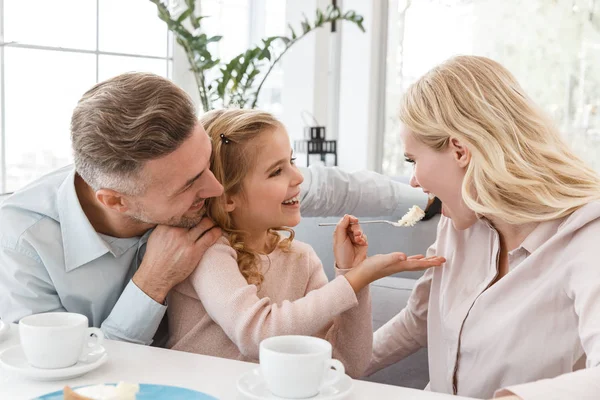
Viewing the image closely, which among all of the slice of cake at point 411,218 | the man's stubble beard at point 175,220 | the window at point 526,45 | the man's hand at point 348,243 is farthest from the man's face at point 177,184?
the window at point 526,45

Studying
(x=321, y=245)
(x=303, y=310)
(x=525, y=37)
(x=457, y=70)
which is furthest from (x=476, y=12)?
(x=303, y=310)

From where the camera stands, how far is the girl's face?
1.53 metres

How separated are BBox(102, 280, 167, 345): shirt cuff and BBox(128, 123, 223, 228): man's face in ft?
0.48

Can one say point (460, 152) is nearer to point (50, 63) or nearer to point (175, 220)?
point (175, 220)

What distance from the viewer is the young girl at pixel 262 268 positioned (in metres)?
1.33

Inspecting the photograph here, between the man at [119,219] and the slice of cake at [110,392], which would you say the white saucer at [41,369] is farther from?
the man at [119,219]

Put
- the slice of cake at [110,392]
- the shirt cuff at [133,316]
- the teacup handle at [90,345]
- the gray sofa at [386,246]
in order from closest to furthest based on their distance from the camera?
the slice of cake at [110,392] → the teacup handle at [90,345] → the shirt cuff at [133,316] → the gray sofa at [386,246]

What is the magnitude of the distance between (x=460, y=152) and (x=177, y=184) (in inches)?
22.0

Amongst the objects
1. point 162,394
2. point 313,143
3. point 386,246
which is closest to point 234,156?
point 162,394

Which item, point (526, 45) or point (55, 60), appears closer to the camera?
point (55, 60)

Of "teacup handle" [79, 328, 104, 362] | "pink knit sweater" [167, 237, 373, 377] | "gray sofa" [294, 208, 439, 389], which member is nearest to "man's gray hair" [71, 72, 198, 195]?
"pink knit sweater" [167, 237, 373, 377]

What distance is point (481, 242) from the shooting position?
1494 millimetres

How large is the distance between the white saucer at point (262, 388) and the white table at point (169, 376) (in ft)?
0.06

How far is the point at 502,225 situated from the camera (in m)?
1.42
